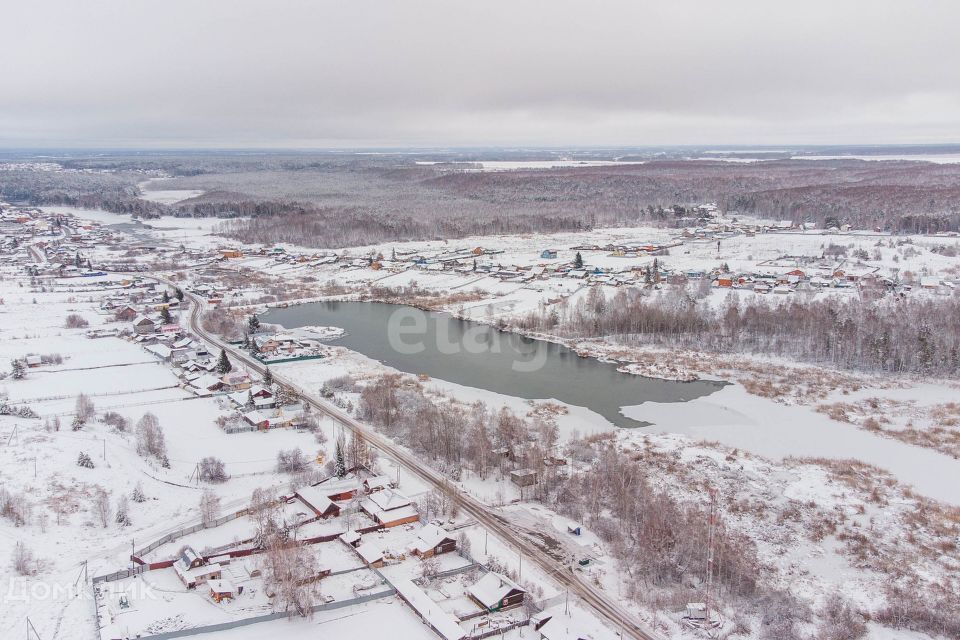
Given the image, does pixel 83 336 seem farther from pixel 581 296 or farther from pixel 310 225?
pixel 310 225

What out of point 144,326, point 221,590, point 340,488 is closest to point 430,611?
point 221,590

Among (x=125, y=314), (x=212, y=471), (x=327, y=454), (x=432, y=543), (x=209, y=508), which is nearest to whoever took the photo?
(x=432, y=543)

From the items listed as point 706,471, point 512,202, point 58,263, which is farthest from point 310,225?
point 706,471

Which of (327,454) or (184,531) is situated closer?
(184,531)

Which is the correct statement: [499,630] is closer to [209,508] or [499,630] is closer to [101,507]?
[209,508]

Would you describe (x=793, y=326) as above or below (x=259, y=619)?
above

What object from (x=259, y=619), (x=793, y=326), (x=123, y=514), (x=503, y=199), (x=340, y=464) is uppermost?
(x=503, y=199)

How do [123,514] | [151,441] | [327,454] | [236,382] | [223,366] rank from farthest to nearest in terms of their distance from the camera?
[223,366], [236,382], [327,454], [151,441], [123,514]
